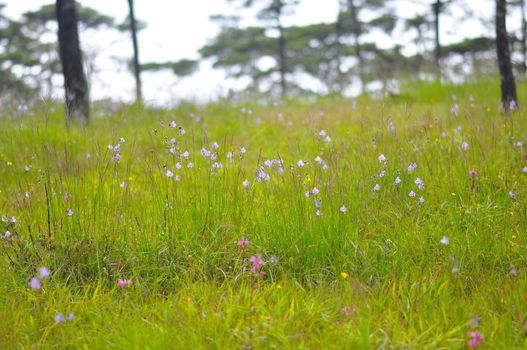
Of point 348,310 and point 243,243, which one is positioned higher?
point 243,243

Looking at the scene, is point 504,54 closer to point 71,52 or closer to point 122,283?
point 122,283

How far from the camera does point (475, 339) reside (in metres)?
1.98

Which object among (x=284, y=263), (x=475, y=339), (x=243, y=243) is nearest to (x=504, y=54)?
(x=284, y=263)

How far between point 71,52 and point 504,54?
594 cm

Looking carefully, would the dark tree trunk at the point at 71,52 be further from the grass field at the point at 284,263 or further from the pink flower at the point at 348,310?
the pink flower at the point at 348,310

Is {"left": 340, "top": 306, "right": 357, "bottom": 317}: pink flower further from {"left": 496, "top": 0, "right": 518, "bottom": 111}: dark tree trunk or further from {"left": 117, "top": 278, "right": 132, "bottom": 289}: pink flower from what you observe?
{"left": 496, "top": 0, "right": 518, "bottom": 111}: dark tree trunk

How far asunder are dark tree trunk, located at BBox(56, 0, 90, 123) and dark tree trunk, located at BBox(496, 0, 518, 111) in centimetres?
552

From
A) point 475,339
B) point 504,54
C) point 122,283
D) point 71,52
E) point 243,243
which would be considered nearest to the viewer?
point 475,339

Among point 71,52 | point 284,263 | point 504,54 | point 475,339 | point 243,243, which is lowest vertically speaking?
point 475,339

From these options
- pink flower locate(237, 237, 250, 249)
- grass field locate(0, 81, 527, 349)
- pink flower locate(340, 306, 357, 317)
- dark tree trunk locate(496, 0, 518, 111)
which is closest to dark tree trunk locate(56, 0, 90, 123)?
grass field locate(0, 81, 527, 349)

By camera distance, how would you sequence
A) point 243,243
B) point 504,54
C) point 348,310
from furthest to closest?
point 504,54
point 243,243
point 348,310

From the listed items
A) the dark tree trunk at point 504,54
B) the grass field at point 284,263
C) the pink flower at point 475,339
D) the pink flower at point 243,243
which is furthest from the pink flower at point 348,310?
the dark tree trunk at point 504,54

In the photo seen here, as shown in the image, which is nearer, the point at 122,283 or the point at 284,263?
the point at 122,283

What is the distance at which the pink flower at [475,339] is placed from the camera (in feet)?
6.45
